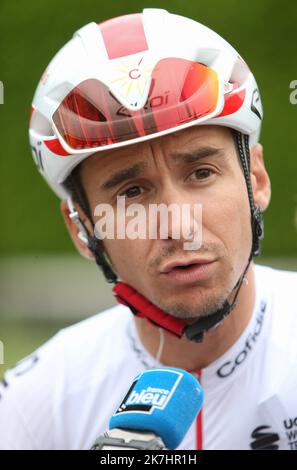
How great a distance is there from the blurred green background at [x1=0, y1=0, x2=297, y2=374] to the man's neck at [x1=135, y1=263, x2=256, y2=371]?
665 centimetres

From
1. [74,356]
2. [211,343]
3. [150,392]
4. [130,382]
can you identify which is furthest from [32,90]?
[150,392]

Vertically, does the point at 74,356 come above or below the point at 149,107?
below

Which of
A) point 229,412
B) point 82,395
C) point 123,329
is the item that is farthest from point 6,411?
point 229,412

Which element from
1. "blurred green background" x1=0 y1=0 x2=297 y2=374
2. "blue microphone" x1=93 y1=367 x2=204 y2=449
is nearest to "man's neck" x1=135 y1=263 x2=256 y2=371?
"blue microphone" x1=93 y1=367 x2=204 y2=449

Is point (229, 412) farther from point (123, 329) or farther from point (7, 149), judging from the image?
point (7, 149)

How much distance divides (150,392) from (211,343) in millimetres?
910

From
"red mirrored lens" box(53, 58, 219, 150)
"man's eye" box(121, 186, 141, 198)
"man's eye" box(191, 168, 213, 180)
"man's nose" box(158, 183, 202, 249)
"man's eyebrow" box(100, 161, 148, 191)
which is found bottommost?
"man's nose" box(158, 183, 202, 249)

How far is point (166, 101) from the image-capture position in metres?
2.79

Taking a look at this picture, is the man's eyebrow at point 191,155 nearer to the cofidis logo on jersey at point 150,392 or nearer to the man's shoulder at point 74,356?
the cofidis logo on jersey at point 150,392

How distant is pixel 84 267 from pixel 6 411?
263 inches

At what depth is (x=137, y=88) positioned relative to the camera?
2791mm

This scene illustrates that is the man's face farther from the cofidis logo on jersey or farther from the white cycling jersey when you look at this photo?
the cofidis logo on jersey

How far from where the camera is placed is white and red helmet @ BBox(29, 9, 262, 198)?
279 centimetres

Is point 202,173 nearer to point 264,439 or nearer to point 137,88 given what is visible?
point 137,88
